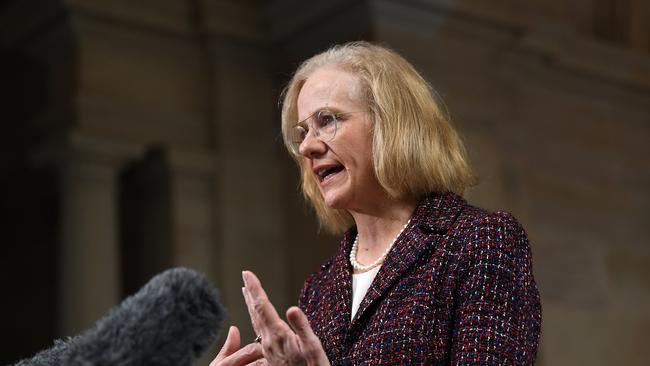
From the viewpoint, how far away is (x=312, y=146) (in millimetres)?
3701

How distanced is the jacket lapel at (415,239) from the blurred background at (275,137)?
6.66 metres

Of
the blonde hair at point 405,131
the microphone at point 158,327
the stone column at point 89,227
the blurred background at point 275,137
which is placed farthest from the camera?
the blurred background at point 275,137

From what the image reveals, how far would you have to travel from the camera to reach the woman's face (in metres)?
3.68

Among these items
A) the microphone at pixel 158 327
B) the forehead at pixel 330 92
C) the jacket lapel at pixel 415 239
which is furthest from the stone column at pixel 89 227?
the microphone at pixel 158 327

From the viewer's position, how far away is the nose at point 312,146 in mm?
3699

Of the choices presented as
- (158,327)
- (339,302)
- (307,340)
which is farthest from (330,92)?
(158,327)

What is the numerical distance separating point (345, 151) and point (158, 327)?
1.75m

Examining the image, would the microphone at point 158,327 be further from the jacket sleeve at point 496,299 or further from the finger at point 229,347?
the finger at point 229,347

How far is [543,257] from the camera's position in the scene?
472 inches

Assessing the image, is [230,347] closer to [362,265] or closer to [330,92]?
[362,265]

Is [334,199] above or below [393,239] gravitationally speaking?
above

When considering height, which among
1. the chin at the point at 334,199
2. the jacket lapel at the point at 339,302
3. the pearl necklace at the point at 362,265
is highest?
the chin at the point at 334,199

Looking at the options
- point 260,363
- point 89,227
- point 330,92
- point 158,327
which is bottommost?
point 89,227

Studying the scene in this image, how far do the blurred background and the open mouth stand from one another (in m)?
6.57
